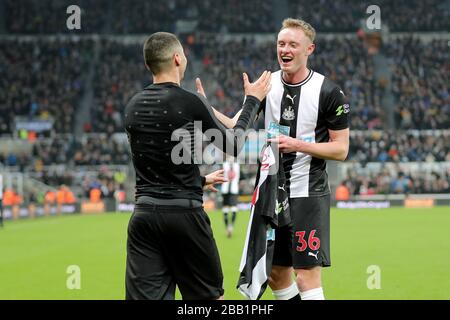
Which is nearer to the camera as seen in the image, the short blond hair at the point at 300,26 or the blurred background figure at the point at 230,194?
the short blond hair at the point at 300,26

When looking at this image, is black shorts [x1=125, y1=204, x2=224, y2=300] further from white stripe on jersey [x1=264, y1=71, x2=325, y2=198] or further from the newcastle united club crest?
the newcastle united club crest

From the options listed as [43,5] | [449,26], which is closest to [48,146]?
[43,5]

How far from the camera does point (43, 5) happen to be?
43.8 metres

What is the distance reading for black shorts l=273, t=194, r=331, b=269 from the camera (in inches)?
254

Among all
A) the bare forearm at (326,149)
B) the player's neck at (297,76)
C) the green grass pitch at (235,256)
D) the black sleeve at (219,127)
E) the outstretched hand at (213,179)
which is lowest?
the green grass pitch at (235,256)

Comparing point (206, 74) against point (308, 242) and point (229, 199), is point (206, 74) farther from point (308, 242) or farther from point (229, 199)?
point (308, 242)

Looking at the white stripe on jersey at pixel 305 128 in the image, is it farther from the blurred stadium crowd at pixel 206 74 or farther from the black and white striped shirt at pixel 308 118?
the blurred stadium crowd at pixel 206 74

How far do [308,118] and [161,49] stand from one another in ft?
5.49

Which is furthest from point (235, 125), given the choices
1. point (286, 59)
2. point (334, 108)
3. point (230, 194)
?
point (230, 194)

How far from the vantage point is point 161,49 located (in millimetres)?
5414

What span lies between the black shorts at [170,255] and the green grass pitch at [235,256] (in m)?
4.31

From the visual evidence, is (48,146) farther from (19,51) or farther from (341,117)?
(341,117)

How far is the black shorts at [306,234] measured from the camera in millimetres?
6445

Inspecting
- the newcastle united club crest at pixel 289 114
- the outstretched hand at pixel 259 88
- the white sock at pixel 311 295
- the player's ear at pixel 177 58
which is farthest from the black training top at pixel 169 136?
the white sock at pixel 311 295
